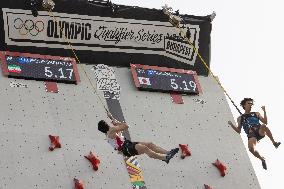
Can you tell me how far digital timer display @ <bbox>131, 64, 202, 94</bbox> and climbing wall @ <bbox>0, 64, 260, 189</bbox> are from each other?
225 millimetres

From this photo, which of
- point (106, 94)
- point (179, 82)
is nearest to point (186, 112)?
point (179, 82)

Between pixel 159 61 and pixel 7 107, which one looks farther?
pixel 159 61

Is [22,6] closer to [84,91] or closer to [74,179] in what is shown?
[84,91]

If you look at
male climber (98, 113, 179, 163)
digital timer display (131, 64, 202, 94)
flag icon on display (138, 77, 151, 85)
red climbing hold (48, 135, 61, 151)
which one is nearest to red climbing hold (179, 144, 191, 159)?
digital timer display (131, 64, 202, 94)

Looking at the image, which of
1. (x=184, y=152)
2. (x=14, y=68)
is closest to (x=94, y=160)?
(x=184, y=152)

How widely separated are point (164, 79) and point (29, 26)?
4.53 m

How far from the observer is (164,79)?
21.4 meters

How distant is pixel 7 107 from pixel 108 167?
322 centimetres

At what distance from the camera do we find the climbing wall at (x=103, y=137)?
57.9 ft

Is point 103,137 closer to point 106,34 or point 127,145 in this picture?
point 127,145

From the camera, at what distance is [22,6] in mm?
19781

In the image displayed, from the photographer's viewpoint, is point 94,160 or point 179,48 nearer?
point 94,160

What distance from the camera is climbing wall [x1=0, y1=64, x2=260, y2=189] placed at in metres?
17.6

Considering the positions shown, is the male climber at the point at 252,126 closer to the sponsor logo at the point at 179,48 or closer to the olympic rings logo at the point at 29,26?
the sponsor logo at the point at 179,48
